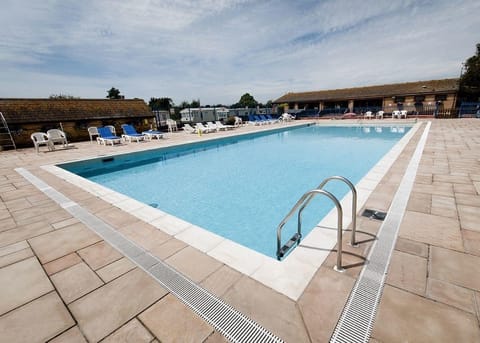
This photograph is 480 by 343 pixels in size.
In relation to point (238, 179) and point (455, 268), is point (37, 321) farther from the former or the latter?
point (238, 179)

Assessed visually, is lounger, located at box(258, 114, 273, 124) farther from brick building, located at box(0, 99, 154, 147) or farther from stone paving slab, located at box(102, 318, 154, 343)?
stone paving slab, located at box(102, 318, 154, 343)

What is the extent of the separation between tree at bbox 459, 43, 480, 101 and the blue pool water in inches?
978

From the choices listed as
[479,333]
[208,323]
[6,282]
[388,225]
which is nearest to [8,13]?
[6,282]

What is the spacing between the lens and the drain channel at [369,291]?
1350 millimetres

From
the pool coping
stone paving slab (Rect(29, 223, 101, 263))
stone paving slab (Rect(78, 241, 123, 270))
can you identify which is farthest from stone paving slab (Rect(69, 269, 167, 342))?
stone paving slab (Rect(29, 223, 101, 263))

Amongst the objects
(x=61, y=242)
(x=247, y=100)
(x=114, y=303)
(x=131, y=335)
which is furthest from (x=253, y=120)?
(x=247, y=100)

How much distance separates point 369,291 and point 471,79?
3779 cm

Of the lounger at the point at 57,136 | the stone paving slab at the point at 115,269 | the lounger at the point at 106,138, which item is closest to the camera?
the stone paving slab at the point at 115,269

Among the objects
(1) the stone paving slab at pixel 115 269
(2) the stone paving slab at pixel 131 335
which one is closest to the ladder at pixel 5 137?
(1) the stone paving slab at pixel 115 269

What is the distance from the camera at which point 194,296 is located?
172 centimetres

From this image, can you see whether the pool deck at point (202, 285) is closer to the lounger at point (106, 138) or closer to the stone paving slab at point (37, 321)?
the stone paving slab at point (37, 321)

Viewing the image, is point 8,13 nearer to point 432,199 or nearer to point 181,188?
point 181,188

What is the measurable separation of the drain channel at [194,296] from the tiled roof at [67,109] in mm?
14060

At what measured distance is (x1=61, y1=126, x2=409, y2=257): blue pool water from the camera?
4289 millimetres
